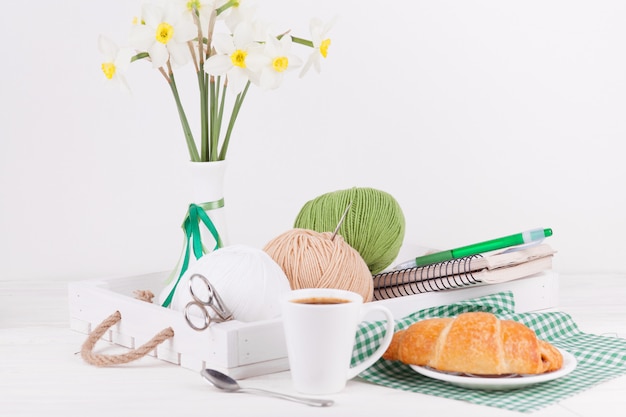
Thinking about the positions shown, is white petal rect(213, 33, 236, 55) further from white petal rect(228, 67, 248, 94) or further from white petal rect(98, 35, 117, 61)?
white petal rect(98, 35, 117, 61)

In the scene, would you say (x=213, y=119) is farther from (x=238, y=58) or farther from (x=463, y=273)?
(x=463, y=273)

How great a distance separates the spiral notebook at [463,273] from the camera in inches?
59.3

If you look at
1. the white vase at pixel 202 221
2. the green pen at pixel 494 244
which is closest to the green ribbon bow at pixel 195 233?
the white vase at pixel 202 221

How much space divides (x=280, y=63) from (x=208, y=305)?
1.18 feet

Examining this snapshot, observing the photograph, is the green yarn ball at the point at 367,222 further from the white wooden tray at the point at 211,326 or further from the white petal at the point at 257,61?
the white petal at the point at 257,61

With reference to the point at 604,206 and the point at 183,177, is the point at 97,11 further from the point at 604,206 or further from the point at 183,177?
the point at 604,206

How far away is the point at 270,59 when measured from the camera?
144cm

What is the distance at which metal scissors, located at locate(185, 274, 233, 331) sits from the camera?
1.26 metres

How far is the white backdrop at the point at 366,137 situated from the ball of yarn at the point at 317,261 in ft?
2.56

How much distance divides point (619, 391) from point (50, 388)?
66 centimetres

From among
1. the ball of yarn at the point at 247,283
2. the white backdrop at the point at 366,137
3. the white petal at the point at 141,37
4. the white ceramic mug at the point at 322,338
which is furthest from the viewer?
the white backdrop at the point at 366,137

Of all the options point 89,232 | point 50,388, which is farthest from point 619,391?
point 89,232

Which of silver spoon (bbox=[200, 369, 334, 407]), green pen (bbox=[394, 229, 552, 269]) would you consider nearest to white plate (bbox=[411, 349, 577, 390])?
silver spoon (bbox=[200, 369, 334, 407])

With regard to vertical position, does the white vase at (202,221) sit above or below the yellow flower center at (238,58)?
below
